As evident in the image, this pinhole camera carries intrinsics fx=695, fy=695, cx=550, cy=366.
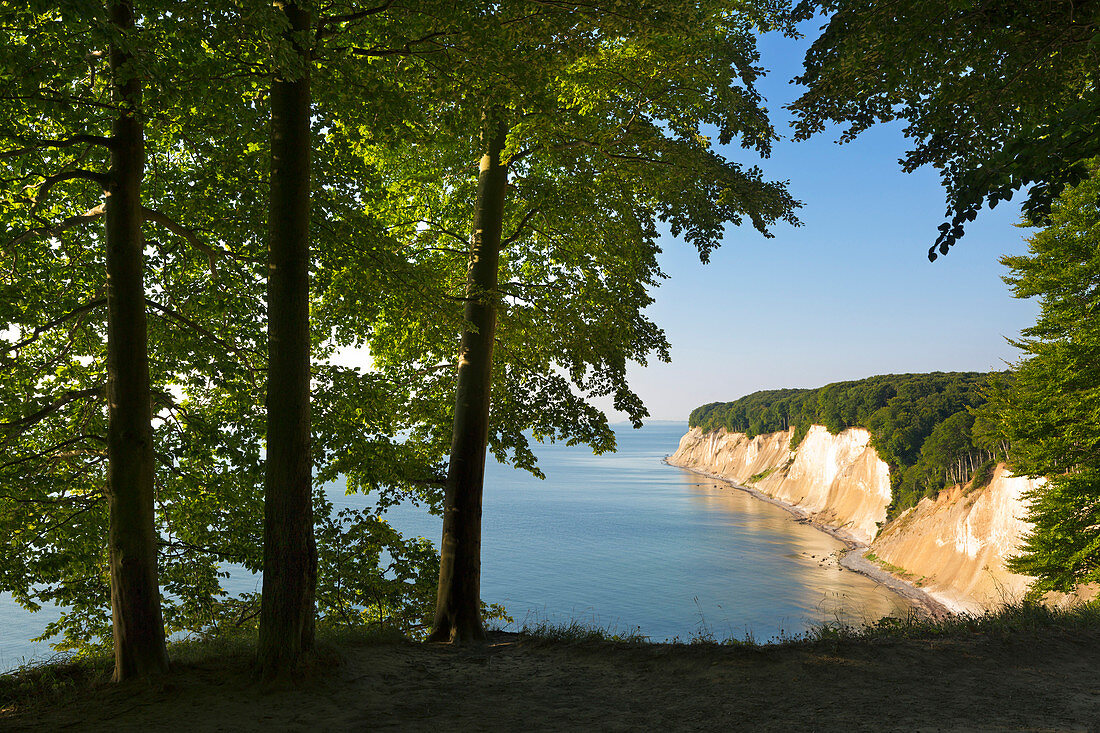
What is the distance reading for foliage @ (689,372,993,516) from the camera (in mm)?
71562

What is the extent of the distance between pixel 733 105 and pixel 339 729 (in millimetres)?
10366

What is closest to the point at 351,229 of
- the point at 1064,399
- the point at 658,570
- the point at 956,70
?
the point at 956,70

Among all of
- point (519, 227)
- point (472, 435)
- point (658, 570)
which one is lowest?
point (658, 570)

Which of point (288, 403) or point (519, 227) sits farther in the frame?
point (519, 227)

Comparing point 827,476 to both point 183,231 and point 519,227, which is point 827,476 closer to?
point 519,227

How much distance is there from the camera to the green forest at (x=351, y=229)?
741 cm

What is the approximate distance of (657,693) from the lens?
23.5ft

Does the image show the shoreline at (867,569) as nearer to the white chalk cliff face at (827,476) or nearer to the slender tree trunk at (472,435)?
the white chalk cliff face at (827,476)

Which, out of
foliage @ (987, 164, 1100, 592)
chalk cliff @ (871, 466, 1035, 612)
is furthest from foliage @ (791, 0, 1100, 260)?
chalk cliff @ (871, 466, 1035, 612)

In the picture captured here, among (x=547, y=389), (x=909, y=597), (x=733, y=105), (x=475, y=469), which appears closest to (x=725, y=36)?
(x=733, y=105)

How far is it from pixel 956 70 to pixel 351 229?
8.17 meters

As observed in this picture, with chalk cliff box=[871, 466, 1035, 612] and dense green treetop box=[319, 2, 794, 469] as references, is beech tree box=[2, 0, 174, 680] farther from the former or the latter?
chalk cliff box=[871, 466, 1035, 612]

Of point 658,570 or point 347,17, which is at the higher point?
point 347,17

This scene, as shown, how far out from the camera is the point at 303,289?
7.85 metres
